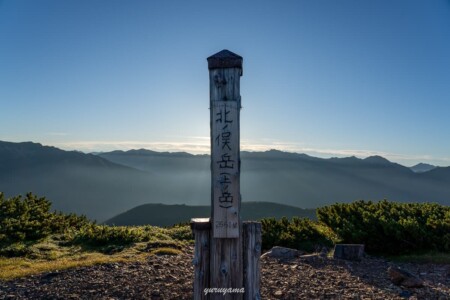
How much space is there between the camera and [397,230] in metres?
10.7

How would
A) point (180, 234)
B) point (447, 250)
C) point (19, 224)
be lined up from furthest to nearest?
point (180, 234) → point (19, 224) → point (447, 250)

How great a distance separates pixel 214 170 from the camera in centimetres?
499

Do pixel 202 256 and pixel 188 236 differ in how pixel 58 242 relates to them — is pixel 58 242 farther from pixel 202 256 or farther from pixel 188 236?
pixel 202 256

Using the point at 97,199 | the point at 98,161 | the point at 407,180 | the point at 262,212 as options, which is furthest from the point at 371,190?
the point at 98,161

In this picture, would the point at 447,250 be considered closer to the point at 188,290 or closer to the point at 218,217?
the point at 188,290

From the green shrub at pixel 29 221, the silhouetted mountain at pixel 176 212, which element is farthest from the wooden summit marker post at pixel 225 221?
the silhouetted mountain at pixel 176 212

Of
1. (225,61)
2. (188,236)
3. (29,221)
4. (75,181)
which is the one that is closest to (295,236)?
(188,236)

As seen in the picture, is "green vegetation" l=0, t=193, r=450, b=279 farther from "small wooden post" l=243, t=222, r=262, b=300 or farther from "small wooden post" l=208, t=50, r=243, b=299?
"small wooden post" l=243, t=222, r=262, b=300

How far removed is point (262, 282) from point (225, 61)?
489 cm

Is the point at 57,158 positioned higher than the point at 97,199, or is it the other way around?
the point at 57,158

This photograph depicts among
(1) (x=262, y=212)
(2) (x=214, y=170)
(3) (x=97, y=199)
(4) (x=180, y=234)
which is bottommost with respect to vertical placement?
(3) (x=97, y=199)

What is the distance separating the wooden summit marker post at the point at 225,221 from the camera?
4.98 meters

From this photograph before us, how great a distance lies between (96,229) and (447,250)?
11565mm

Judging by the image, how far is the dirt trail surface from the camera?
6.83 meters
